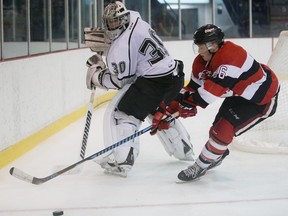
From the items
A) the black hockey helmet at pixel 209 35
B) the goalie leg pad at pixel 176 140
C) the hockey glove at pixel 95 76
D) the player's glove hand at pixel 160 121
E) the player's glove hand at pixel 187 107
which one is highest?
the black hockey helmet at pixel 209 35

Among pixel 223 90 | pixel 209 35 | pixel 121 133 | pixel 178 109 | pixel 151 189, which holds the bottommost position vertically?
pixel 151 189

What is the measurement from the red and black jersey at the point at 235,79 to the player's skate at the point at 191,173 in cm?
38

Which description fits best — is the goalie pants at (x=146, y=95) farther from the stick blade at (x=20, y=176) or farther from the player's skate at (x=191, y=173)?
the stick blade at (x=20, y=176)

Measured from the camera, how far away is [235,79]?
2.58 m

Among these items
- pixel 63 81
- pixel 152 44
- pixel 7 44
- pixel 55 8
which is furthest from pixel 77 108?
pixel 152 44

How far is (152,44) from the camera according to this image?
9.29 ft

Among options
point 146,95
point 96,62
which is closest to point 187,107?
point 146,95

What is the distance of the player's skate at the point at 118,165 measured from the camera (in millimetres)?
Result: 2922

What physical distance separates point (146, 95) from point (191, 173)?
0.45 meters

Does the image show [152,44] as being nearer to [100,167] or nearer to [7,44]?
[100,167]

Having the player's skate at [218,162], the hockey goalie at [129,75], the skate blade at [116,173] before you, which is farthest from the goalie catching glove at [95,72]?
the player's skate at [218,162]

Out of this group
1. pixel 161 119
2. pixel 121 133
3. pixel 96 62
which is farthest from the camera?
pixel 96 62

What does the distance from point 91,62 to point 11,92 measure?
0.63 meters

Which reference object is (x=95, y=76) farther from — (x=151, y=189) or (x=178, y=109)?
(x=151, y=189)
